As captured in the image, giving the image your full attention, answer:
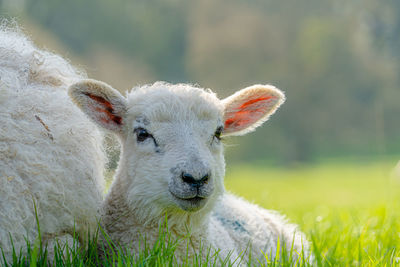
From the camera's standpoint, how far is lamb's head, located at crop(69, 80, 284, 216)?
3.24 meters

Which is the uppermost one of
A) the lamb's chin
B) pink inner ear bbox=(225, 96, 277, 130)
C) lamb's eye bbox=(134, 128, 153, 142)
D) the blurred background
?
the blurred background

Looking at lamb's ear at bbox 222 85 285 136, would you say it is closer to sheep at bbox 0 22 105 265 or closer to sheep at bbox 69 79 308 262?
sheep at bbox 69 79 308 262

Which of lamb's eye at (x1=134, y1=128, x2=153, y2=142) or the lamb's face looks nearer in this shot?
the lamb's face

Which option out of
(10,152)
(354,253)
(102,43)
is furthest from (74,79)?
(102,43)

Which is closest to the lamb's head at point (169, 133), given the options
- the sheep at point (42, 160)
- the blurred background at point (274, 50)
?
the sheep at point (42, 160)

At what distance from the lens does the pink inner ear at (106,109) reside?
3.70 metres

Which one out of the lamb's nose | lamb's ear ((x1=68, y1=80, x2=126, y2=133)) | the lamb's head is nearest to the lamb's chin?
the lamb's head

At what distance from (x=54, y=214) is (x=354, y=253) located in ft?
7.42

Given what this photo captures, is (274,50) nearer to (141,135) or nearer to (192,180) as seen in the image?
(141,135)

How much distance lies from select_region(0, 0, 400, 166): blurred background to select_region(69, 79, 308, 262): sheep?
2153cm

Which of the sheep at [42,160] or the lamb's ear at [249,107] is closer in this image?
the sheep at [42,160]

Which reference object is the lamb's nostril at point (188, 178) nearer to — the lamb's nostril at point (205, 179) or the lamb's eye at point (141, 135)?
the lamb's nostril at point (205, 179)

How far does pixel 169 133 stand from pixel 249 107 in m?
0.87

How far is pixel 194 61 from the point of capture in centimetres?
2734
